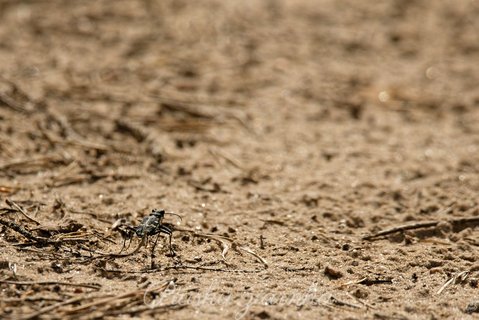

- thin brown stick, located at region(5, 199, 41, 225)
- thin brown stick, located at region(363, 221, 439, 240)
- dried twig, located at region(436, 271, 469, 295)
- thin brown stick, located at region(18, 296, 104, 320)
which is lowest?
thin brown stick, located at region(363, 221, 439, 240)

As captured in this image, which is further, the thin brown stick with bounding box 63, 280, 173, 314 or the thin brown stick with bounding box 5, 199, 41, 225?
the thin brown stick with bounding box 5, 199, 41, 225

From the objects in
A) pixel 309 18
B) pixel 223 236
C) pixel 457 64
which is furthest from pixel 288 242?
pixel 309 18

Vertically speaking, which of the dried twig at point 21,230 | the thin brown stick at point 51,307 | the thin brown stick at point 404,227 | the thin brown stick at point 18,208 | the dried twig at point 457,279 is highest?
the dried twig at point 21,230

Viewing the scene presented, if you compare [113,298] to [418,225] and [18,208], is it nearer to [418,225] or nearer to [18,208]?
[18,208]

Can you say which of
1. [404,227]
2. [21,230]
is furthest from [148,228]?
[404,227]

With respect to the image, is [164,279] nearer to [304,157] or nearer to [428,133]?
[304,157]

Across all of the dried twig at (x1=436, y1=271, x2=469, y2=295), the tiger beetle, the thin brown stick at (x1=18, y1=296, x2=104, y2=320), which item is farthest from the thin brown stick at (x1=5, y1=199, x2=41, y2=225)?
the dried twig at (x1=436, y1=271, x2=469, y2=295)

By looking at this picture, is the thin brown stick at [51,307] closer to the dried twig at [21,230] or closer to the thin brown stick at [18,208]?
the dried twig at [21,230]

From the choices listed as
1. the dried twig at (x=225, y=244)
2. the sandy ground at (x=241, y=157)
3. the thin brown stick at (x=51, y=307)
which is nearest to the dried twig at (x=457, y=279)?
the sandy ground at (x=241, y=157)

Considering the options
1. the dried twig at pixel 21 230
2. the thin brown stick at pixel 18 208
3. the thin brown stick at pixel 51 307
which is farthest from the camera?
the thin brown stick at pixel 18 208

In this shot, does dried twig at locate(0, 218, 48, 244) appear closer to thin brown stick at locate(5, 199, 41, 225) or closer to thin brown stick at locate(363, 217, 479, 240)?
thin brown stick at locate(5, 199, 41, 225)
